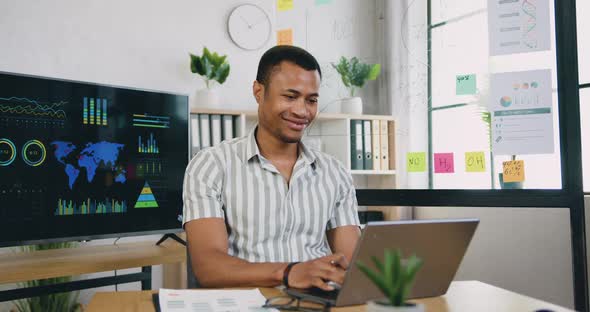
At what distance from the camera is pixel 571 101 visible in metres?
1.95

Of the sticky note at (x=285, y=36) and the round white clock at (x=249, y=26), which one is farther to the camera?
the round white clock at (x=249, y=26)

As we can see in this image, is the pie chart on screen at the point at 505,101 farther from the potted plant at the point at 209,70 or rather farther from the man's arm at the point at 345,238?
the potted plant at the point at 209,70

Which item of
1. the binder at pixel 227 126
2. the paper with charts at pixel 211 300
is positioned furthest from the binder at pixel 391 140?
the paper with charts at pixel 211 300

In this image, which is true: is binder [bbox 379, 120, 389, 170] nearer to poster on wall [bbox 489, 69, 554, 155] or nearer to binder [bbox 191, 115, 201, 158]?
poster on wall [bbox 489, 69, 554, 155]

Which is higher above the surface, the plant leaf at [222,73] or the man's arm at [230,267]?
the plant leaf at [222,73]

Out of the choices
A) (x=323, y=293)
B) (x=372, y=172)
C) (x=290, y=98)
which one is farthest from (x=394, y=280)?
(x=372, y=172)

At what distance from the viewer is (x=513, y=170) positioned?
2.04m

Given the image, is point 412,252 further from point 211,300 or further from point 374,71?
point 374,71

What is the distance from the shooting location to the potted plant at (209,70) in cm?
304

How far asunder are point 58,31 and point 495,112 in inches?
94.1

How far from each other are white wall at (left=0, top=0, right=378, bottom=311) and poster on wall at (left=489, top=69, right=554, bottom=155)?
70 centimetres

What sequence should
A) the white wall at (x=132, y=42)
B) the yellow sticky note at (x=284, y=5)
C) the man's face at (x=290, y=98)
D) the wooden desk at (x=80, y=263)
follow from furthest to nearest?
the white wall at (x=132, y=42), the yellow sticky note at (x=284, y=5), the wooden desk at (x=80, y=263), the man's face at (x=290, y=98)

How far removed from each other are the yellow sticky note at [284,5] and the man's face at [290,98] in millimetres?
816

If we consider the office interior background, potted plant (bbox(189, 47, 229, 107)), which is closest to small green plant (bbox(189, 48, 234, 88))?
potted plant (bbox(189, 47, 229, 107))
